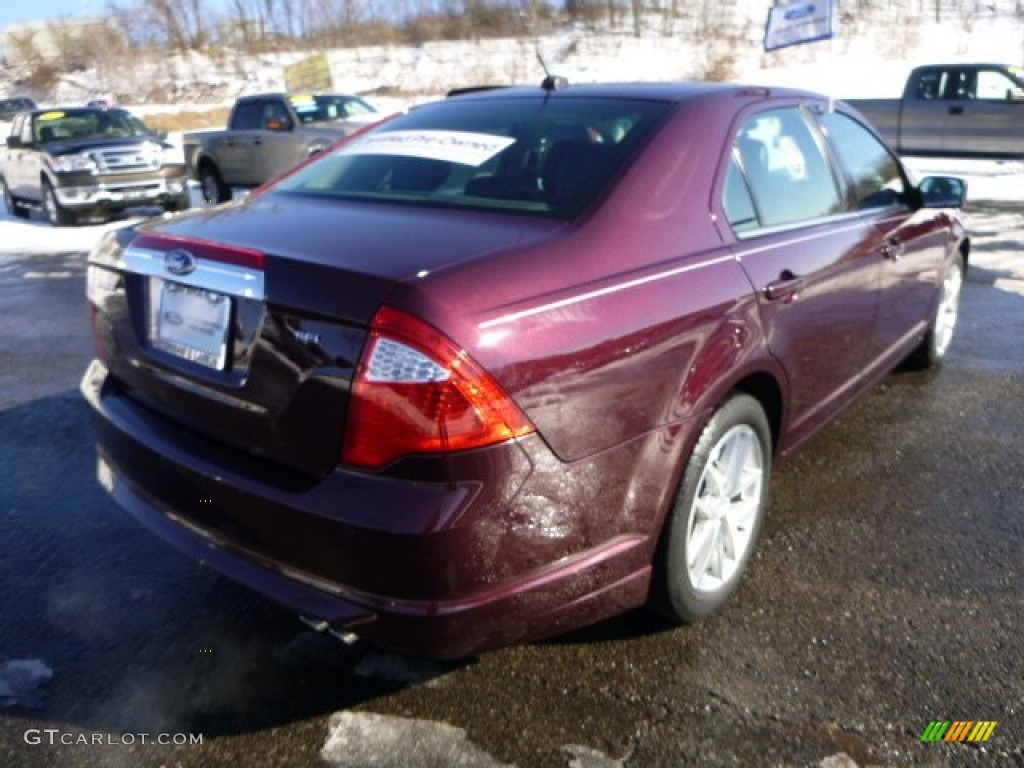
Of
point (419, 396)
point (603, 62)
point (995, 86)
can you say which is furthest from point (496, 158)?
point (603, 62)

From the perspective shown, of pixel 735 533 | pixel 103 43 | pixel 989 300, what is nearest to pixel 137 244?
pixel 735 533

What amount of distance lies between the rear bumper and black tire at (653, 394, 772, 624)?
136mm

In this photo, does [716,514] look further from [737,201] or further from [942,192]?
[942,192]

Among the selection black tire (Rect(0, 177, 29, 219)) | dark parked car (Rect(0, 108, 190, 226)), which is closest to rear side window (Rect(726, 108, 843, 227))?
dark parked car (Rect(0, 108, 190, 226))

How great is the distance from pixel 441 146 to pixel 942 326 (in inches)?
135

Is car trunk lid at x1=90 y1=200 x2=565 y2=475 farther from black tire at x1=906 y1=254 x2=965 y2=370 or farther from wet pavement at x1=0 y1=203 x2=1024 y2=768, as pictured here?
black tire at x1=906 y1=254 x2=965 y2=370

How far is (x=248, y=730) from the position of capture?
2.32 m

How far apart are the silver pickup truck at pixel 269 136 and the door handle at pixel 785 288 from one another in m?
10.3

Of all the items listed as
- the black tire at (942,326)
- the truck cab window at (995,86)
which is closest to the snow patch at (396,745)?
the black tire at (942,326)

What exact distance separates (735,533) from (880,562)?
2.08 ft

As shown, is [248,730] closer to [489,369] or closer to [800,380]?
[489,369]

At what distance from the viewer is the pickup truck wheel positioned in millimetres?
11898

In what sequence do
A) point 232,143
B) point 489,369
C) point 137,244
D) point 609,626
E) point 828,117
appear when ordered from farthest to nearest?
point 232,143, point 828,117, point 609,626, point 137,244, point 489,369

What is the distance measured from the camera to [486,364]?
1950 millimetres
